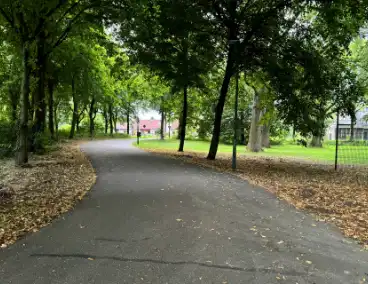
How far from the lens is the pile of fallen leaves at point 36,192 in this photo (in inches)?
230

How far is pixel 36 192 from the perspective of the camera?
8.50 m

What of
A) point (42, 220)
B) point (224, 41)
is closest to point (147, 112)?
point (224, 41)

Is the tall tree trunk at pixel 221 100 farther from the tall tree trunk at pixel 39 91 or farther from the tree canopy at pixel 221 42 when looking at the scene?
the tall tree trunk at pixel 39 91

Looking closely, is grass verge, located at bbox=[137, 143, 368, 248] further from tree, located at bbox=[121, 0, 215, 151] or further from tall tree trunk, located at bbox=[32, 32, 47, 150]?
tall tree trunk, located at bbox=[32, 32, 47, 150]

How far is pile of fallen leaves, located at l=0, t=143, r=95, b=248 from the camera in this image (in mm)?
5844

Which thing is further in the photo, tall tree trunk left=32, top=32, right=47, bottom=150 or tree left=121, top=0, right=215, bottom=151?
tall tree trunk left=32, top=32, right=47, bottom=150

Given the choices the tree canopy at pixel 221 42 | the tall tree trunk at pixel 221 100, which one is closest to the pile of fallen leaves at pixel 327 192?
the tree canopy at pixel 221 42

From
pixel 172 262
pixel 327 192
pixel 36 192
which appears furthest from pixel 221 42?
pixel 172 262

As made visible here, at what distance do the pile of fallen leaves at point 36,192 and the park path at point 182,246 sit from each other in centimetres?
40

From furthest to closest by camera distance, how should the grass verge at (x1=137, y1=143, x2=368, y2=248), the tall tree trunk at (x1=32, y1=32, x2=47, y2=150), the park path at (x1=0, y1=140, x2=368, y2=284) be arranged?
the tall tree trunk at (x1=32, y1=32, x2=47, y2=150) → the grass verge at (x1=137, y1=143, x2=368, y2=248) → the park path at (x1=0, y1=140, x2=368, y2=284)

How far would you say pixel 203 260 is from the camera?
443 centimetres

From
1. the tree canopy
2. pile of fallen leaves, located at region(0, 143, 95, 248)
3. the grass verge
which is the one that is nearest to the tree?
Result: the tree canopy

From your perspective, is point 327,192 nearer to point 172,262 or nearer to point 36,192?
point 172,262

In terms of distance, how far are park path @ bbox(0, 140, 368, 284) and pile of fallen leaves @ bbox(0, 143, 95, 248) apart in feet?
1.32
